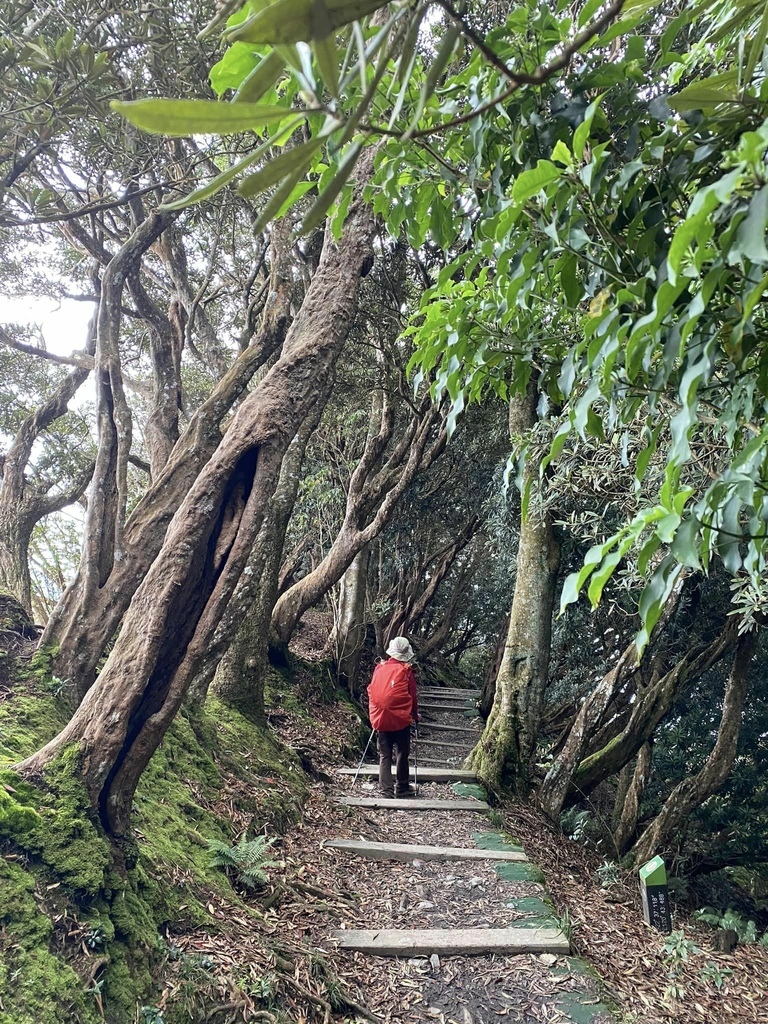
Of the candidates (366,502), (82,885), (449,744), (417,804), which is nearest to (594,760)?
(417,804)

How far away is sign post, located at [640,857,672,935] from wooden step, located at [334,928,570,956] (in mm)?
978

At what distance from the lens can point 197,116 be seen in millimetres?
785

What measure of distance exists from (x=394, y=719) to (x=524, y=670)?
4.92 feet

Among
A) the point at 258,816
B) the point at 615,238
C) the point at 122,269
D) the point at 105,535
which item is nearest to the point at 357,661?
the point at 258,816

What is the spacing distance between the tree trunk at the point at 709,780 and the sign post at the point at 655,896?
2835 millimetres

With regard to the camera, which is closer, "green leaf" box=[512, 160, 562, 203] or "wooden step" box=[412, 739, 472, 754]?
"green leaf" box=[512, 160, 562, 203]

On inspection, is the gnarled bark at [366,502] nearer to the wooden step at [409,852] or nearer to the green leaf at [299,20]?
the wooden step at [409,852]

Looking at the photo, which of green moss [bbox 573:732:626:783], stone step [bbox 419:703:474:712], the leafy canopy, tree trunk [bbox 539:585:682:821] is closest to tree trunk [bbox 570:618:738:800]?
green moss [bbox 573:732:626:783]

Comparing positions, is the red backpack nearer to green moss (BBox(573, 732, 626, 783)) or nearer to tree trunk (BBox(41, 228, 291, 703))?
green moss (BBox(573, 732, 626, 783))

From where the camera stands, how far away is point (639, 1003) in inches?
139

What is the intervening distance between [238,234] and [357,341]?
93.8 inches

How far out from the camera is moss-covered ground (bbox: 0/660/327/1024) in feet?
7.25

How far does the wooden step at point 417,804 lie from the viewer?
5965 millimetres

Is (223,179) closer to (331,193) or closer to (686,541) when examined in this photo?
(331,193)
